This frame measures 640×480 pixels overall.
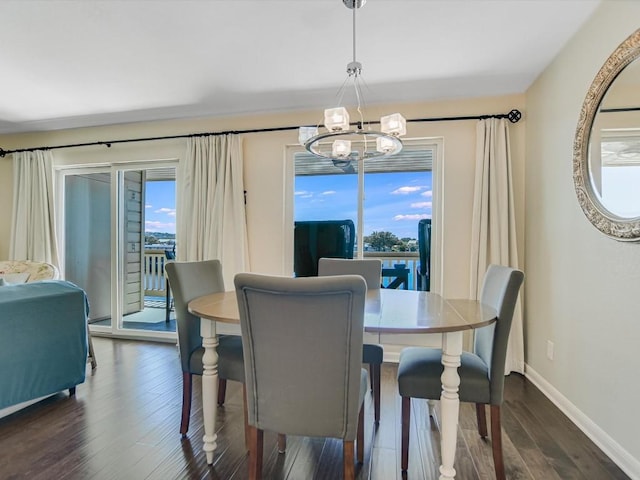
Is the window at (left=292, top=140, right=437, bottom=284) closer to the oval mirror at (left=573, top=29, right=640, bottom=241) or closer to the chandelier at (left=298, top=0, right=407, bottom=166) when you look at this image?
the chandelier at (left=298, top=0, right=407, bottom=166)

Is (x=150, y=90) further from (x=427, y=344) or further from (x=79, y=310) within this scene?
(x=427, y=344)

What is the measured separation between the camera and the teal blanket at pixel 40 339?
2.06 m

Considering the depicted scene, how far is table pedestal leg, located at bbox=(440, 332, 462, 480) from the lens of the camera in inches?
56.5

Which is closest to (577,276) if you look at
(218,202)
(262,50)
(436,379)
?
(436,379)

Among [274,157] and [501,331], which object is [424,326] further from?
[274,157]

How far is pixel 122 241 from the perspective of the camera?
4.01 m

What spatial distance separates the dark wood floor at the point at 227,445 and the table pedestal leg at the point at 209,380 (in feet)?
0.39

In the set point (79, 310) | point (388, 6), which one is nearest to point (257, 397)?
point (79, 310)

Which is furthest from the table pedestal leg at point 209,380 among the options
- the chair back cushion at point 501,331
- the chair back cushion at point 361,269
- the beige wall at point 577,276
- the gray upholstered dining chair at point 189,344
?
the beige wall at point 577,276

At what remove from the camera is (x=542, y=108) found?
103 inches

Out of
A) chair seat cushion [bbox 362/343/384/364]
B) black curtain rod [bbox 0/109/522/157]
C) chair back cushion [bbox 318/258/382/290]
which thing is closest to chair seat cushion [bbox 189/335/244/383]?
chair seat cushion [bbox 362/343/384/364]

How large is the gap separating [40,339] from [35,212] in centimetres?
261

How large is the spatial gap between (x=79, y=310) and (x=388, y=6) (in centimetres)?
294

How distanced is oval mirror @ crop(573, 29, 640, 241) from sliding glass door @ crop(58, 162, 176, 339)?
3.80 metres
